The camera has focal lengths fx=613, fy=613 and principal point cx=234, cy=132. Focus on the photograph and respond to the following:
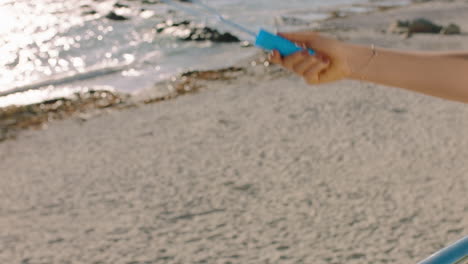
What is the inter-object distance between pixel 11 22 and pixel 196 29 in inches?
132

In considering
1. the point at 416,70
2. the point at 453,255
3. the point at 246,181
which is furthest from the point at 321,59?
the point at 246,181

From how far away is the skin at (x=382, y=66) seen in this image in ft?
4.59

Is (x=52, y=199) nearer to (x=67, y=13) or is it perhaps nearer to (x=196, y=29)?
(x=196, y=29)

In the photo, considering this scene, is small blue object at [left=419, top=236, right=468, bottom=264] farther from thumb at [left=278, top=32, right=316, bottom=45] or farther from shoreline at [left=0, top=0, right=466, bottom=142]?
shoreline at [left=0, top=0, right=466, bottom=142]

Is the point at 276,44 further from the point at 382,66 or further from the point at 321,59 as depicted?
the point at 382,66

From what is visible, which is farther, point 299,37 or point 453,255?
point 299,37

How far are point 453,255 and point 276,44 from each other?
25.0 inches

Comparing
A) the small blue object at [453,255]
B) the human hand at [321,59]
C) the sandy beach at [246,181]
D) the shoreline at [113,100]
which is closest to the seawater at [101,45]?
the shoreline at [113,100]

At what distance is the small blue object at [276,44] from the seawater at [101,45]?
4952mm

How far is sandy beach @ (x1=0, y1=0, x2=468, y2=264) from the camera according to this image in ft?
9.95

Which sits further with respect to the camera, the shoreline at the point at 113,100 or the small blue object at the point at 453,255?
the shoreline at the point at 113,100

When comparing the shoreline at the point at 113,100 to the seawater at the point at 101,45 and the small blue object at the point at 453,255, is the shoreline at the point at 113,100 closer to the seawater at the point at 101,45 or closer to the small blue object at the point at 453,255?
the seawater at the point at 101,45

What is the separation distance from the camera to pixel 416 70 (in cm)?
146

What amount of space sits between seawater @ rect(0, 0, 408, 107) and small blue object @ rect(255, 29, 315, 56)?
16.2 feet
